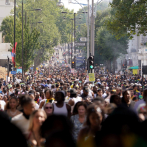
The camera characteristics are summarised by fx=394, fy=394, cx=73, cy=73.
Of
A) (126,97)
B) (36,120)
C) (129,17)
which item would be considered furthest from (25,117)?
(129,17)

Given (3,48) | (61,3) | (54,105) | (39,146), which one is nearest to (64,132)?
(39,146)

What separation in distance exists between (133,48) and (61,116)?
68.7 m

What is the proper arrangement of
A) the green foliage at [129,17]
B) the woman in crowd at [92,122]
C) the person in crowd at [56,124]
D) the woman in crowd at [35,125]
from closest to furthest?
the person in crowd at [56,124], the woman in crowd at [92,122], the woman in crowd at [35,125], the green foliage at [129,17]

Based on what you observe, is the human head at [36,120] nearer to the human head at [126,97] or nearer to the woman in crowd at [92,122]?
the woman in crowd at [92,122]

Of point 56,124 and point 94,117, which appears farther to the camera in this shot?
point 94,117

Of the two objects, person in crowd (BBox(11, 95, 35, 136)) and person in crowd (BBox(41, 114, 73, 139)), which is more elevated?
person in crowd (BBox(41, 114, 73, 139))

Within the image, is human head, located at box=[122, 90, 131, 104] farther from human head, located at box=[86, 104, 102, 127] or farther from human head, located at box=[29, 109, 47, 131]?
human head, located at box=[29, 109, 47, 131]

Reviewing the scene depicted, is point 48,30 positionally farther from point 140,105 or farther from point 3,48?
point 140,105

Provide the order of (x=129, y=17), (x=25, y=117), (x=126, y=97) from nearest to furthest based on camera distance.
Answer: (x=25, y=117) < (x=126, y=97) < (x=129, y=17)

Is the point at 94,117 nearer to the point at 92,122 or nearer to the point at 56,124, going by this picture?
the point at 92,122

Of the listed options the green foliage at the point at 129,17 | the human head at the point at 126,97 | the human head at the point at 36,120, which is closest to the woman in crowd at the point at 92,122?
the human head at the point at 36,120

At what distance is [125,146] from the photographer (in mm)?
2676

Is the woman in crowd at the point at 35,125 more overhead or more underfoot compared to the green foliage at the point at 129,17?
more underfoot

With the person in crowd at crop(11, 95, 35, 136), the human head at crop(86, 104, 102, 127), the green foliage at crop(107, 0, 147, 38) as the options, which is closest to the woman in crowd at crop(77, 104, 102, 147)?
the human head at crop(86, 104, 102, 127)
